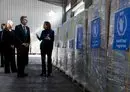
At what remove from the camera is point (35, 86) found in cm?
877

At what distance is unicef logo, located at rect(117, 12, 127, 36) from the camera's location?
15.4 feet

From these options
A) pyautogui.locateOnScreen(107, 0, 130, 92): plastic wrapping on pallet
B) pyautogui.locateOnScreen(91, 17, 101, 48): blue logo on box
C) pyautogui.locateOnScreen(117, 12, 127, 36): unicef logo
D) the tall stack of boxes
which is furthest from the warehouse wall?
pyautogui.locateOnScreen(117, 12, 127, 36): unicef logo

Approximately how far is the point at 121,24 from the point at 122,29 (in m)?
0.08

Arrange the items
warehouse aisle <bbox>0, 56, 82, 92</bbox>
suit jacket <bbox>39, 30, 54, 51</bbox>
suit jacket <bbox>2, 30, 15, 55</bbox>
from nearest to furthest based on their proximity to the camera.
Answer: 1. warehouse aisle <bbox>0, 56, 82, 92</bbox>
2. suit jacket <bbox>39, 30, 54, 51</bbox>
3. suit jacket <bbox>2, 30, 15, 55</bbox>

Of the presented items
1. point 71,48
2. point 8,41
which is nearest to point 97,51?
point 71,48

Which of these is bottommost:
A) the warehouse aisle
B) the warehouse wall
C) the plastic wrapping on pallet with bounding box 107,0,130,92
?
the warehouse aisle

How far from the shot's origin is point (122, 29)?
480cm

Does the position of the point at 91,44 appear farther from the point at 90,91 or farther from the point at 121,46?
the point at 121,46

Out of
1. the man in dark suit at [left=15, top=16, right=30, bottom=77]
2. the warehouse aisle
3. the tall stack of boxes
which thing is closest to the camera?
the tall stack of boxes

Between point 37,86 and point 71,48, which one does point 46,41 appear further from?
point 37,86

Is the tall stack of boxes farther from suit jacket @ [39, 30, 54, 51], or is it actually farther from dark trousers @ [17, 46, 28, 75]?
dark trousers @ [17, 46, 28, 75]

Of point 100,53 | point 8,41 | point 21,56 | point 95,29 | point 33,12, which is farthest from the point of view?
point 33,12

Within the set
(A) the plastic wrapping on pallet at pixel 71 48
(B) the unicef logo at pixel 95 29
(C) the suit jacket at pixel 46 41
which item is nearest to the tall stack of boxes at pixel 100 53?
(B) the unicef logo at pixel 95 29

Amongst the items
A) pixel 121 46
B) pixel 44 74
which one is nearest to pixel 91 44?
pixel 121 46
